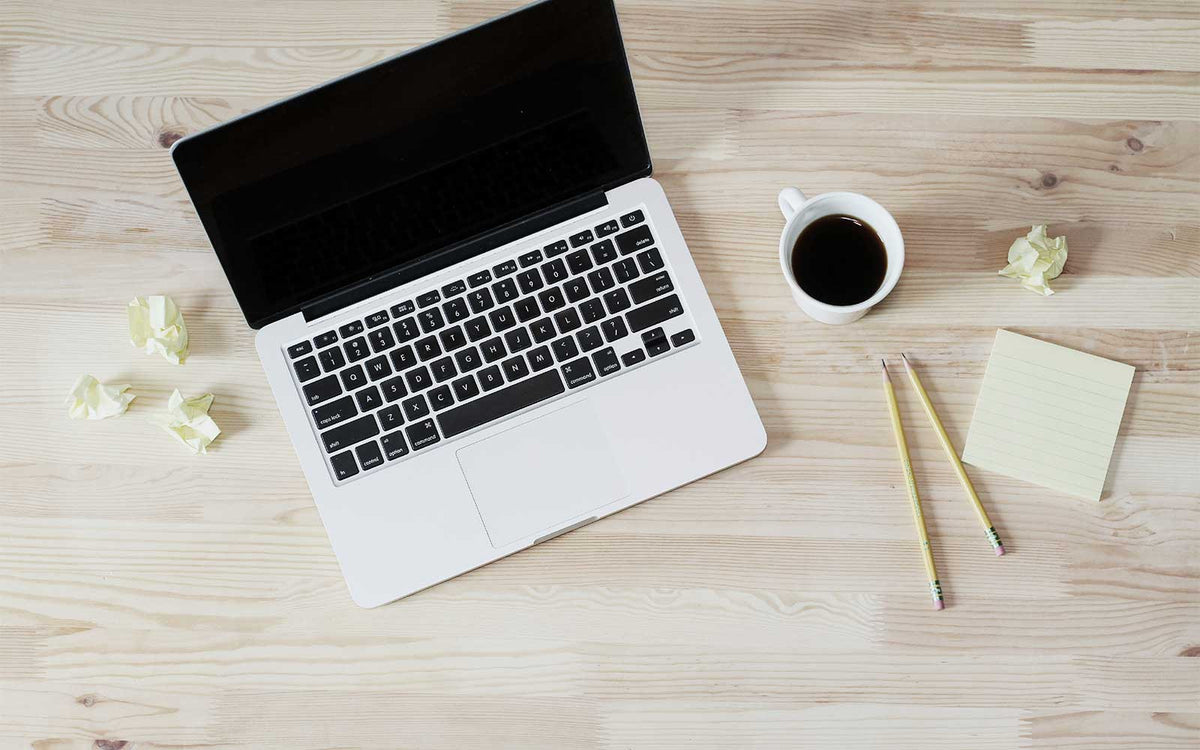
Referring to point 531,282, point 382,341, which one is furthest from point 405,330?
point 531,282

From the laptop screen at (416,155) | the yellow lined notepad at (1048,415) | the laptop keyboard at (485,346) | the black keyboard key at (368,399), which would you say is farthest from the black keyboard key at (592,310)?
the yellow lined notepad at (1048,415)

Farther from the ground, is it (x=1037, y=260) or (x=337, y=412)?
(x=337, y=412)

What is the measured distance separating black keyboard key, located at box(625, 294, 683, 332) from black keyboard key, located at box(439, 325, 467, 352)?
0.51 ft

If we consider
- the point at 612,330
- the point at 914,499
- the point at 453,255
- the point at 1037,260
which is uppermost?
the point at 453,255

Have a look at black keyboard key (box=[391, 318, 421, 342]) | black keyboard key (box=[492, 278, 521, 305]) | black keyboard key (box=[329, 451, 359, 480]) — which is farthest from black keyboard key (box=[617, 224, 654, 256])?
black keyboard key (box=[329, 451, 359, 480])

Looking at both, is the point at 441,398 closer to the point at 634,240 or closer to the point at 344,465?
the point at 344,465

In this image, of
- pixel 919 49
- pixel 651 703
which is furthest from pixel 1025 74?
pixel 651 703

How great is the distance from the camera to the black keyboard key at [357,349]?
0.82m

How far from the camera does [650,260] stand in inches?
32.4

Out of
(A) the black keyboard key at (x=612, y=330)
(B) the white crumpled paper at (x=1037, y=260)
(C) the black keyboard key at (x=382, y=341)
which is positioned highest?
(C) the black keyboard key at (x=382, y=341)

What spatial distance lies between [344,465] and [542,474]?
0.60ft

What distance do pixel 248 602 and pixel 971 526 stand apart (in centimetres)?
69

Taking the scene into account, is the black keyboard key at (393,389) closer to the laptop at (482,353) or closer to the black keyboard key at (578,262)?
the laptop at (482,353)

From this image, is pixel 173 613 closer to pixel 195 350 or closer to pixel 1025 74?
pixel 195 350
